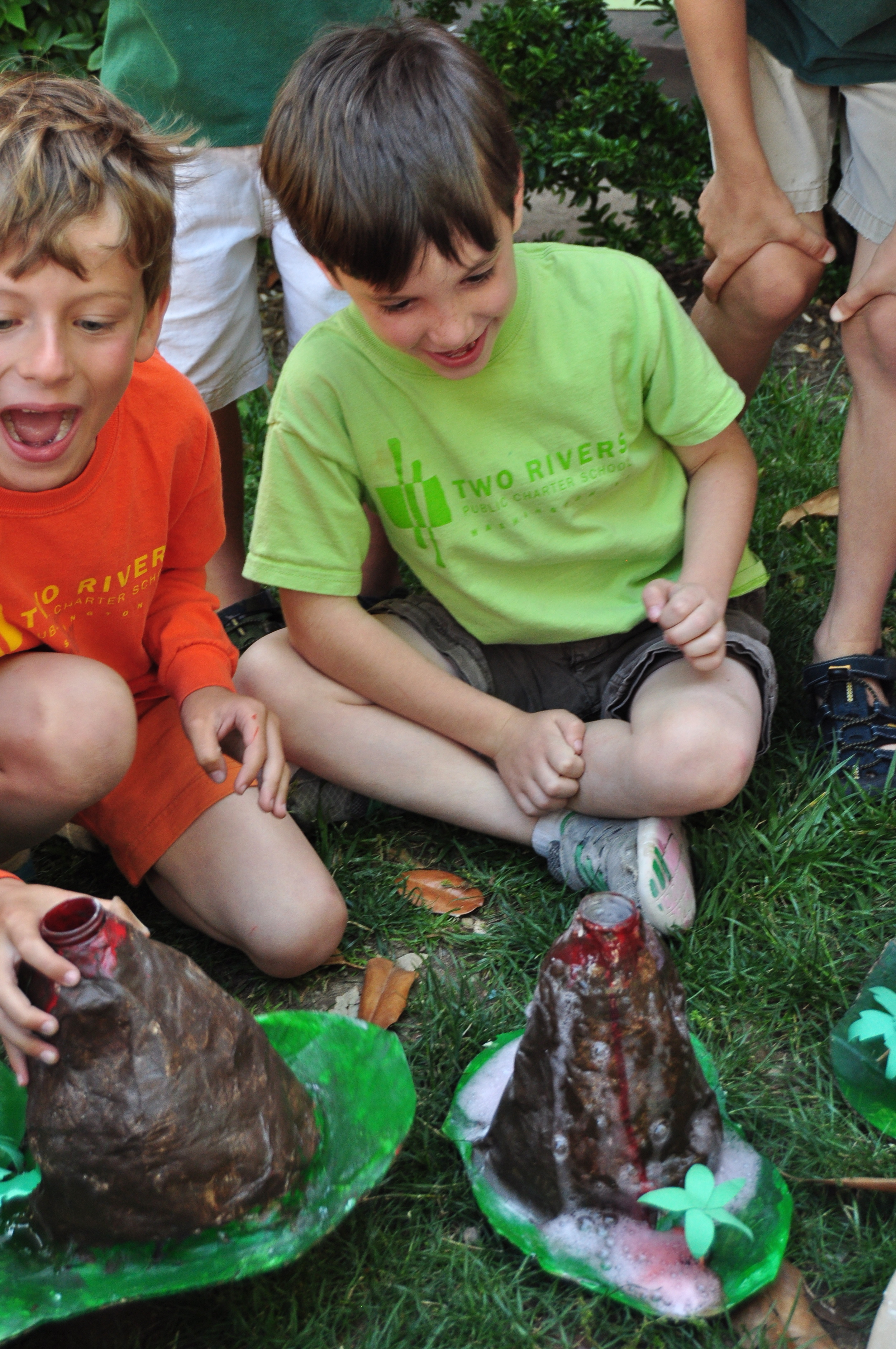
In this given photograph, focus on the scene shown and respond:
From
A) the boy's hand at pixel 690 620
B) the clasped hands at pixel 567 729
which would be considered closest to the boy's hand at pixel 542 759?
the clasped hands at pixel 567 729

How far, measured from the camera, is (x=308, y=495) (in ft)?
6.98

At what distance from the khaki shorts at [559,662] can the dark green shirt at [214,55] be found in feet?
3.69

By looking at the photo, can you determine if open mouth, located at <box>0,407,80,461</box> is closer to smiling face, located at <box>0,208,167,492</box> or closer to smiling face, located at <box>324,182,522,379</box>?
smiling face, located at <box>0,208,167,492</box>

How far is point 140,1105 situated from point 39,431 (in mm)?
955

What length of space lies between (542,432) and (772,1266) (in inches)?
51.7

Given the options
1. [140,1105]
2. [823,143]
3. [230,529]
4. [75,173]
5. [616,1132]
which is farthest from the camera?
[230,529]

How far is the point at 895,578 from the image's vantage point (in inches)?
105

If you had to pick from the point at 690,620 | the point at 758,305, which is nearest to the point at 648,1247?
the point at 690,620

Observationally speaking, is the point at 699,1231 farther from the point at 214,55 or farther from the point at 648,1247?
the point at 214,55

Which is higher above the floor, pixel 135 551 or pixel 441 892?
pixel 135 551

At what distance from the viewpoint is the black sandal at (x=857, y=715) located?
7.13 ft

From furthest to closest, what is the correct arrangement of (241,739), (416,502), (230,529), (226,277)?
1. (230,529)
2. (226,277)
3. (416,502)
4. (241,739)

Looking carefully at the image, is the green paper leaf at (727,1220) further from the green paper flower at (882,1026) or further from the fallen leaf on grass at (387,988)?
the fallen leaf on grass at (387,988)

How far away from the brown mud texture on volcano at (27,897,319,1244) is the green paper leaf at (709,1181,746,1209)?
0.48 meters
